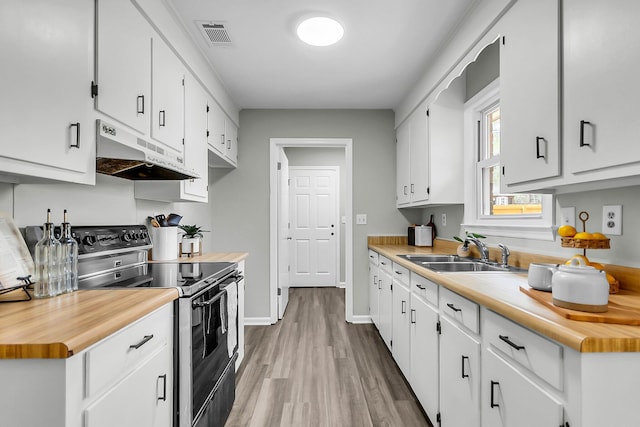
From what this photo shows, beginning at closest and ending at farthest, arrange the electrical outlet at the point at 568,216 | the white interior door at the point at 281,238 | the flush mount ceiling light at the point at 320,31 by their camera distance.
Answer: the electrical outlet at the point at 568,216 → the flush mount ceiling light at the point at 320,31 → the white interior door at the point at 281,238

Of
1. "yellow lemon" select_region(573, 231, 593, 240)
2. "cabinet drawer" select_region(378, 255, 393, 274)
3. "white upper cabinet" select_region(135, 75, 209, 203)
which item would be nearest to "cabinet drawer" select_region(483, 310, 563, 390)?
"yellow lemon" select_region(573, 231, 593, 240)

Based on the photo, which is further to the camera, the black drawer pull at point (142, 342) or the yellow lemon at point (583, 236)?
the yellow lemon at point (583, 236)

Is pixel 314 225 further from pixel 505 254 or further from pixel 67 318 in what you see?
pixel 67 318

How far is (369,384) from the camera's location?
7.91 ft

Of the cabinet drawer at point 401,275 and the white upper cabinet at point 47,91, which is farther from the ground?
the white upper cabinet at point 47,91

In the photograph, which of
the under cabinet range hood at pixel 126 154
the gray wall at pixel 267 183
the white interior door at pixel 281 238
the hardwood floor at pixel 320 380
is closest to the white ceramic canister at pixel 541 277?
the hardwood floor at pixel 320 380

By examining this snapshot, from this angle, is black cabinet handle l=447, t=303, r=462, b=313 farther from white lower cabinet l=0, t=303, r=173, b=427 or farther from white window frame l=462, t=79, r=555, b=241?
white lower cabinet l=0, t=303, r=173, b=427

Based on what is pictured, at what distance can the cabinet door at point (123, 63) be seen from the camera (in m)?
1.41

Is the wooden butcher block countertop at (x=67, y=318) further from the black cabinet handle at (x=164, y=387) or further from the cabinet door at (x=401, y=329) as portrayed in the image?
the cabinet door at (x=401, y=329)

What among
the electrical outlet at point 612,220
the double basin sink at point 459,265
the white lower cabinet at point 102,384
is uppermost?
the electrical outlet at point 612,220

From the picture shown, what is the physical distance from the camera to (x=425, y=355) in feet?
6.38

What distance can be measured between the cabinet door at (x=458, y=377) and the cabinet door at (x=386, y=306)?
1.11 metres

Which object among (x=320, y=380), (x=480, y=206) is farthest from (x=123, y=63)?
(x=480, y=206)

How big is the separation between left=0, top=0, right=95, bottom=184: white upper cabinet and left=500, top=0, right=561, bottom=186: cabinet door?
5.88ft
